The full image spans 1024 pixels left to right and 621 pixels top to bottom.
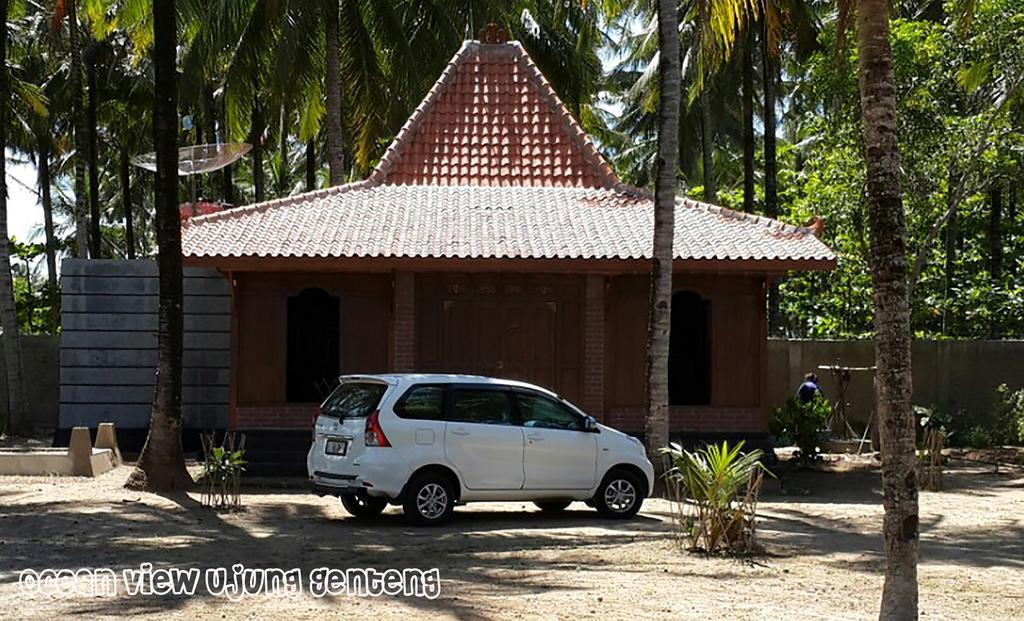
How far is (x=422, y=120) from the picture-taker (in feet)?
81.8

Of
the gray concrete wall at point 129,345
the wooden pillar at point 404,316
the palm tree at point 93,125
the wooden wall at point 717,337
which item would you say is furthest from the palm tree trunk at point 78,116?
the wooden wall at point 717,337

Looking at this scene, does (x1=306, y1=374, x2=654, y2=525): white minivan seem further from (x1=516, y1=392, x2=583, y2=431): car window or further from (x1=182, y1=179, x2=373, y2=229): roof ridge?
(x1=182, y1=179, x2=373, y2=229): roof ridge

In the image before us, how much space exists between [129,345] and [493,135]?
291 inches

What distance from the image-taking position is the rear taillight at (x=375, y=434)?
1444 cm

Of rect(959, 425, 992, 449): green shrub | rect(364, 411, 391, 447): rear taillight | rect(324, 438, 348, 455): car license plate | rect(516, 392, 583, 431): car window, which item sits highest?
rect(516, 392, 583, 431): car window

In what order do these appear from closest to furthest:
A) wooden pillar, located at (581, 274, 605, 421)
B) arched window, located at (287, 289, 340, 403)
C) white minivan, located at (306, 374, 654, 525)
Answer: white minivan, located at (306, 374, 654, 525), wooden pillar, located at (581, 274, 605, 421), arched window, located at (287, 289, 340, 403)

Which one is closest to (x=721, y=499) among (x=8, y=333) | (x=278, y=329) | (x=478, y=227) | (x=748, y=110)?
(x=478, y=227)

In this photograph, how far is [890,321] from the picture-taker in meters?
8.33

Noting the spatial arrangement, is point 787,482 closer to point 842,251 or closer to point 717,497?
point 717,497

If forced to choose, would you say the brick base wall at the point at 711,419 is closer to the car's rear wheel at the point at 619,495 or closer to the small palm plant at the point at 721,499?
the car's rear wheel at the point at 619,495

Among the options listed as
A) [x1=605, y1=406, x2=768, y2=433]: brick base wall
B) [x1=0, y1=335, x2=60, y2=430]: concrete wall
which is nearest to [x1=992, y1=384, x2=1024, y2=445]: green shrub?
[x1=605, y1=406, x2=768, y2=433]: brick base wall

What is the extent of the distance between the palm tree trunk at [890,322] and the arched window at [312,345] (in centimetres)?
1433

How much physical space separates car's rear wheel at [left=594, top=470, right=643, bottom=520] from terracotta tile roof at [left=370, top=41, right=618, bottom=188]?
922cm

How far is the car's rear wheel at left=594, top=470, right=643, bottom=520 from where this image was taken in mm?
15641
